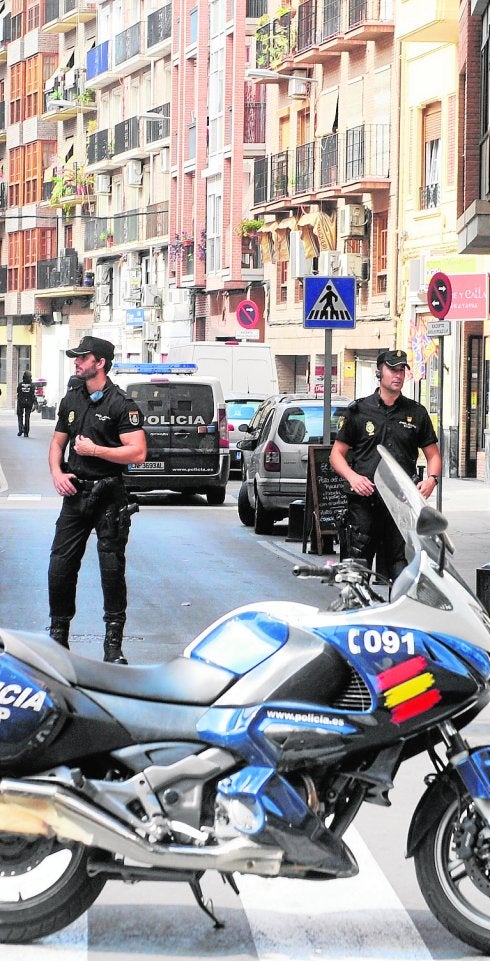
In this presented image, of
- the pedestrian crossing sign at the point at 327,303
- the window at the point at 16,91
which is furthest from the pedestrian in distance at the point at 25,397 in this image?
the window at the point at 16,91

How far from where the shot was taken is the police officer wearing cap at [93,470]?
32.9 ft

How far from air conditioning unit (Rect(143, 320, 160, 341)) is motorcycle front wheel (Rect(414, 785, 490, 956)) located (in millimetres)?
63603

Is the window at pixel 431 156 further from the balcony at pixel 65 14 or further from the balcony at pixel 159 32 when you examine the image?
the balcony at pixel 65 14

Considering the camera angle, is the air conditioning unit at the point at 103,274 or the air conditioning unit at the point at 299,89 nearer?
the air conditioning unit at the point at 299,89

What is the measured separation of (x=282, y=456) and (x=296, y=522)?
3.64 ft

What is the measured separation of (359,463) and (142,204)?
6172 cm

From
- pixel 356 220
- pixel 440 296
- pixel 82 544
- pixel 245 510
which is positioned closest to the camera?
pixel 82 544

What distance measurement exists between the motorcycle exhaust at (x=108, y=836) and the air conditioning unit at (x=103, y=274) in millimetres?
71762

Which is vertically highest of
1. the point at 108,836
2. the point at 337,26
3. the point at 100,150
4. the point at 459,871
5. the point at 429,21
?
the point at 337,26

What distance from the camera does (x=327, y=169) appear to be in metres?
46.2

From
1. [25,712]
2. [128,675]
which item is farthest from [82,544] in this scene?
[25,712]

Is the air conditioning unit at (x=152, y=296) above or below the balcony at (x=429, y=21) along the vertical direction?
below

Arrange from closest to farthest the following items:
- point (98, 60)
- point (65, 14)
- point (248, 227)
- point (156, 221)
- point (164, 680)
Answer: point (164, 680)
point (248, 227)
point (156, 221)
point (98, 60)
point (65, 14)

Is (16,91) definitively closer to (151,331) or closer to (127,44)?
(127,44)
